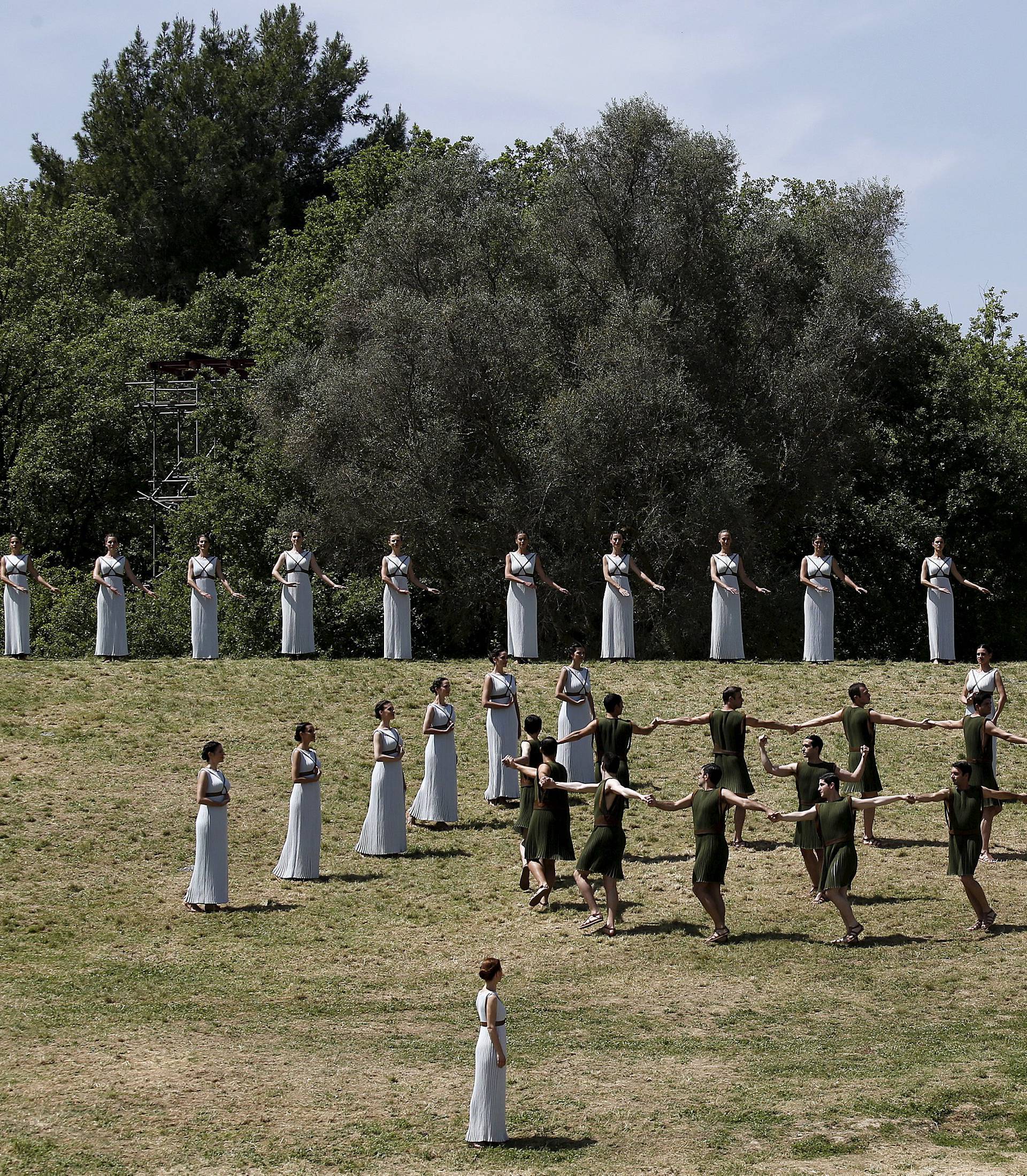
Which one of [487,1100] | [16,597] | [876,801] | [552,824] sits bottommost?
[487,1100]

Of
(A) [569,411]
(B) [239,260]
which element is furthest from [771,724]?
(B) [239,260]

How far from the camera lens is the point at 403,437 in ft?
123

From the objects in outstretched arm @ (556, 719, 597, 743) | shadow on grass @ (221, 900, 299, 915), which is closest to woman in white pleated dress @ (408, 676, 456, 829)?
outstretched arm @ (556, 719, 597, 743)

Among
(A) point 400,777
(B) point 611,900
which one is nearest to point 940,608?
(A) point 400,777

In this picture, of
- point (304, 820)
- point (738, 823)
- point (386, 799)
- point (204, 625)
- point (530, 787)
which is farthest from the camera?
point (204, 625)

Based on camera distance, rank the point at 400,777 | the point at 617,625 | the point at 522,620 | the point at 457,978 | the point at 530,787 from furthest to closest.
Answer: the point at 617,625
the point at 522,620
the point at 400,777
the point at 530,787
the point at 457,978

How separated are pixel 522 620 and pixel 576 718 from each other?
566 centimetres

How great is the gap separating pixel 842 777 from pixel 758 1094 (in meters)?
5.26

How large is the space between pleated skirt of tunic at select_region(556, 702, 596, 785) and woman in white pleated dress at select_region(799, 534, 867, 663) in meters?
6.36

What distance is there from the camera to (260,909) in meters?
18.1

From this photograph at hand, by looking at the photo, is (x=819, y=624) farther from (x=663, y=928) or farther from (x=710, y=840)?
(x=710, y=840)

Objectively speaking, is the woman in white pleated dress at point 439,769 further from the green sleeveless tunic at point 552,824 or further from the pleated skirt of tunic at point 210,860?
the pleated skirt of tunic at point 210,860

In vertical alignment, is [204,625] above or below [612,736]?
above

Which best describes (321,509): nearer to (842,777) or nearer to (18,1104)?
(842,777)
